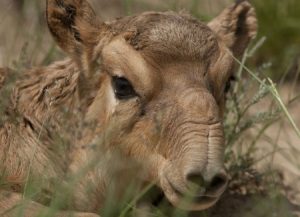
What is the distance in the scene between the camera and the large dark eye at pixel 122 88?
21.5 feet

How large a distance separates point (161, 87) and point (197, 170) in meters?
0.83

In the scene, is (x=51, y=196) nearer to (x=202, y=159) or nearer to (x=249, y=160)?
(x=202, y=159)

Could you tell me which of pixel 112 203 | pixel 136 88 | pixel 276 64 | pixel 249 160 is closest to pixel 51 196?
pixel 112 203

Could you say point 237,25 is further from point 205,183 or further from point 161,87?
point 205,183

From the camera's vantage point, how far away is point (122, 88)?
660 centimetres

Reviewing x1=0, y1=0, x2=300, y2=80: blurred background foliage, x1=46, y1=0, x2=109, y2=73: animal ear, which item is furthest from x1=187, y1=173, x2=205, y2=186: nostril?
x1=0, y1=0, x2=300, y2=80: blurred background foliage

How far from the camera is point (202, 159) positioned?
19.4ft

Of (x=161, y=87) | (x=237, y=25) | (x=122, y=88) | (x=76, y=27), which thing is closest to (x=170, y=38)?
(x=161, y=87)

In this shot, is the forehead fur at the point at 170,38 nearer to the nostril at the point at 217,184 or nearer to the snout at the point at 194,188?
the snout at the point at 194,188

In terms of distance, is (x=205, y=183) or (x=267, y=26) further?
(x=267, y=26)

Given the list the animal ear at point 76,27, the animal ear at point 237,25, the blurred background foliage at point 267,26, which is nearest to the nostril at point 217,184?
the animal ear at point 76,27

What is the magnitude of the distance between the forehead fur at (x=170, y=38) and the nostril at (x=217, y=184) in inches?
38.2

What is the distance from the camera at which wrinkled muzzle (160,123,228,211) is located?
5.89 m

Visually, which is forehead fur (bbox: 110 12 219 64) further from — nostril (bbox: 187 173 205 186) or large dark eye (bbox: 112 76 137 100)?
nostril (bbox: 187 173 205 186)
